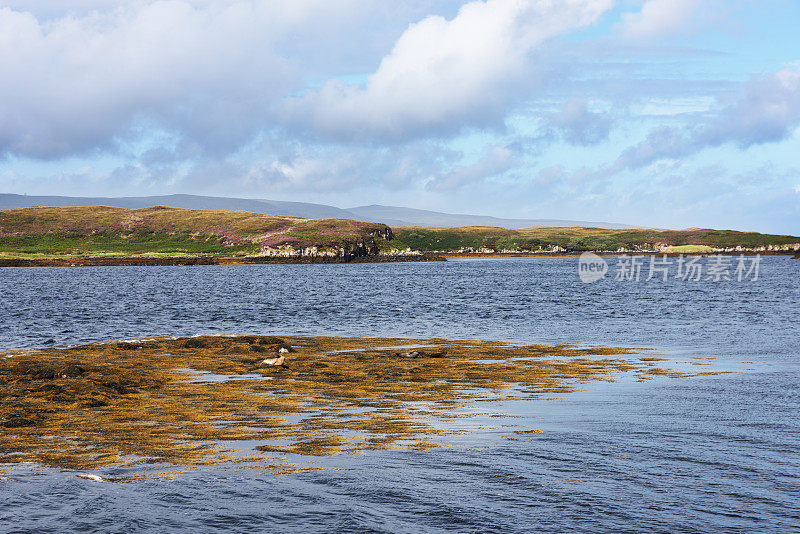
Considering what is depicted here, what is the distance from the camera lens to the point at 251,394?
22312 mm

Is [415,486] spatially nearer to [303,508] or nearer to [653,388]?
[303,508]

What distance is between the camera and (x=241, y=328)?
46.9 metres

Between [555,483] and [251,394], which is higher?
[555,483]

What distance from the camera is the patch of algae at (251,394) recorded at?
15.4 m

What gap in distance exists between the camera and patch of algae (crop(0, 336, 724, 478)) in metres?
15.4

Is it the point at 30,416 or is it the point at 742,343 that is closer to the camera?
the point at 30,416

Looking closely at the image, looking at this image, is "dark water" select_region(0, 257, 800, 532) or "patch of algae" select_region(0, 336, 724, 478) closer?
"dark water" select_region(0, 257, 800, 532)

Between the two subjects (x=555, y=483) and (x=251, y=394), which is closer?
(x=555, y=483)

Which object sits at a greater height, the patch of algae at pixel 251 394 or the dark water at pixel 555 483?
the dark water at pixel 555 483

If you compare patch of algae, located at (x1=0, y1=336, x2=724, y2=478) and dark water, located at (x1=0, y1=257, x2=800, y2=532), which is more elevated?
dark water, located at (x1=0, y1=257, x2=800, y2=532)

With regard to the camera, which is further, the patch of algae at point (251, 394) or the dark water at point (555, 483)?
the patch of algae at point (251, 394)

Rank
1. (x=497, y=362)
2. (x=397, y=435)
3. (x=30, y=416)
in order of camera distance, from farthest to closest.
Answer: (x=497, y=362) → (x=30, y=416) → (x=397, y=435)

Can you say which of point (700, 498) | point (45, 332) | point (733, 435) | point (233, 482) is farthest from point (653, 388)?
point (45, 332)

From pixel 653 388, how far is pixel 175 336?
2843 centimetres
